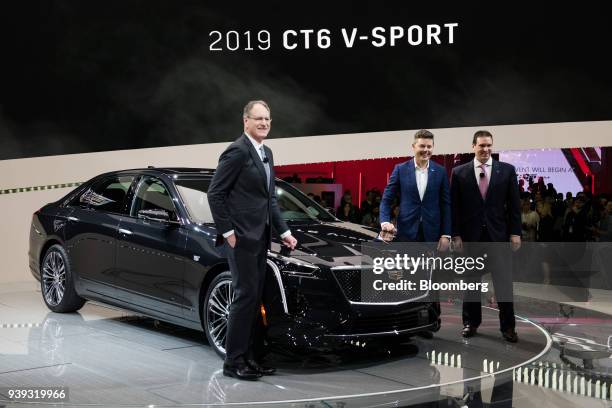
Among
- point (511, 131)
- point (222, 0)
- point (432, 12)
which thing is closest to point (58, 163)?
point (222, 0)

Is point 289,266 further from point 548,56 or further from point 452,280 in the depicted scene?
point 548,56

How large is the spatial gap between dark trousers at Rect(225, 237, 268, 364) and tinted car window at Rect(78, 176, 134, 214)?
199cm

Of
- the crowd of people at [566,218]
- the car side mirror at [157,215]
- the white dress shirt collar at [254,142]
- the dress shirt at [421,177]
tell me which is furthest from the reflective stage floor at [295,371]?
the crowd of people at [566,218]

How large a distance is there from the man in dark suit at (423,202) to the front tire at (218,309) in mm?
1405

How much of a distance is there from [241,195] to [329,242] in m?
0.92

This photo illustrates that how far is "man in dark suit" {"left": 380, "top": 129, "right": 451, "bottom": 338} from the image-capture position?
6.24 m

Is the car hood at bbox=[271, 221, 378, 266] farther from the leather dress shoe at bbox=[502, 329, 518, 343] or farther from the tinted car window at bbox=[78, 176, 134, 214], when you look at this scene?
the tinted car window at bbox=[78, 176, 134, 214]

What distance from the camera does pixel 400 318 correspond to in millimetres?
5547

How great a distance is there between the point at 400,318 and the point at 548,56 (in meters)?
5.52

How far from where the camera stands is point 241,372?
510 centimetres

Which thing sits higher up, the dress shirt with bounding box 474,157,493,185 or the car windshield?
the dress shirt with bounding box 474,157,493,185

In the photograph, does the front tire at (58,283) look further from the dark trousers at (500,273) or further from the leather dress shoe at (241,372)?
the dark trousers at (500,273)

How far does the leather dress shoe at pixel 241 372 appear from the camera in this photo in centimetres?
510

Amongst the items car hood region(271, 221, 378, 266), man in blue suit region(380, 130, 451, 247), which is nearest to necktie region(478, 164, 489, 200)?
man in blue suit region(380, 130, 451, 247)
